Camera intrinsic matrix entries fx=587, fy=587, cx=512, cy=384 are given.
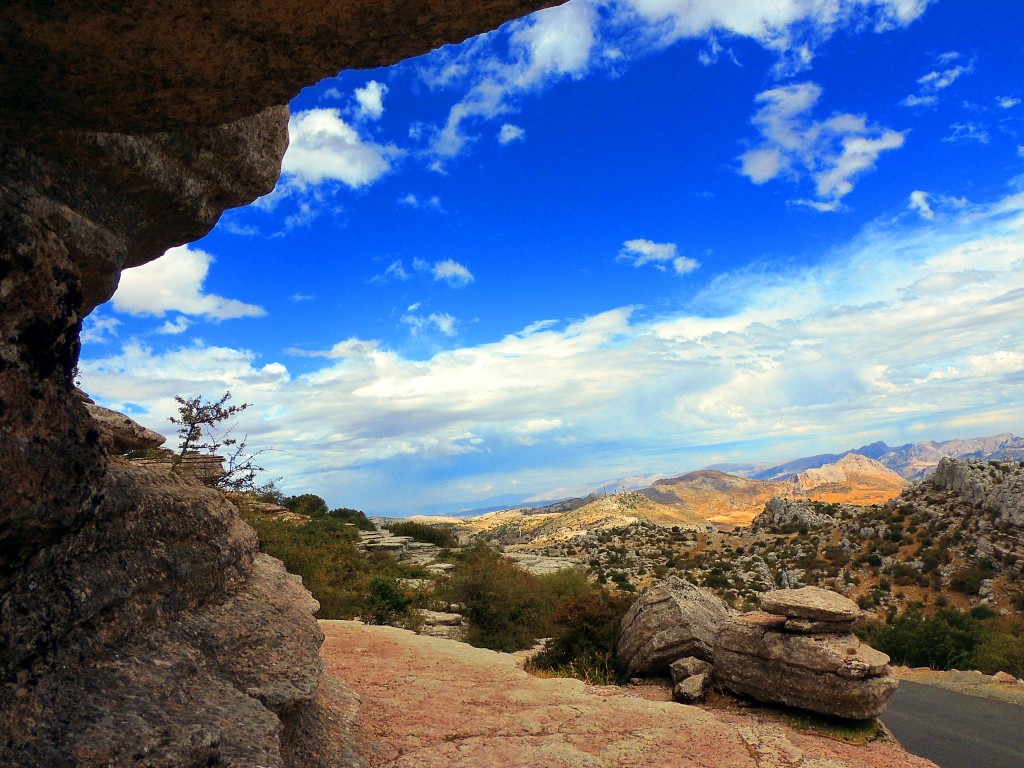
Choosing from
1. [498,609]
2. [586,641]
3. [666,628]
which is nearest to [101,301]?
[666,628]

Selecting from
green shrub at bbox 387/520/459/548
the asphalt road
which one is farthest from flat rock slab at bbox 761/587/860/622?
green shrub at bbox 387/520/459/548

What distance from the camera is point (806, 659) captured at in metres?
11.8

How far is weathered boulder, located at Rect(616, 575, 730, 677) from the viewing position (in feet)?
48.0

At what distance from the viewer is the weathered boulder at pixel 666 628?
14641 millimetres

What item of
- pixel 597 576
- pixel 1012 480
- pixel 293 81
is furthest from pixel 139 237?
pixel 1012 480

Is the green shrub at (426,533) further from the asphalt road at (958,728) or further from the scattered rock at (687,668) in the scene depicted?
the asphalt road at (958,728)

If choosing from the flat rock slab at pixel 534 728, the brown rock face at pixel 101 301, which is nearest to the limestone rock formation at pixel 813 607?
the flat rock slab at pixel 534 728

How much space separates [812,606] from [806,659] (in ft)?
3.48

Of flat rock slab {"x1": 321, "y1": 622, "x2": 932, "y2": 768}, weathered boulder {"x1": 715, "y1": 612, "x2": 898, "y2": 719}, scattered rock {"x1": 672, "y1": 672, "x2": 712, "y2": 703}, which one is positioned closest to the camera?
flat rock slab {"x1": 321, "y1": 622, "x2": 932, "y2": 768}

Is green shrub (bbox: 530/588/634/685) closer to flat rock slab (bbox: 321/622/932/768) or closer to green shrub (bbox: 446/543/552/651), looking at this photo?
flat rock slab (bbox: 321/622/932/768)

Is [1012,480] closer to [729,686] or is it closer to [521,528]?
[729,686]

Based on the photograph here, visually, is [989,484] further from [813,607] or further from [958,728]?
[813,607]

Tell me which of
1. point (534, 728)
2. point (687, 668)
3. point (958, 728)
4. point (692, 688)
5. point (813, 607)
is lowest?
point (958, 728)

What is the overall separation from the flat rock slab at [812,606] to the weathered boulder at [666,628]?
7.19 feet
